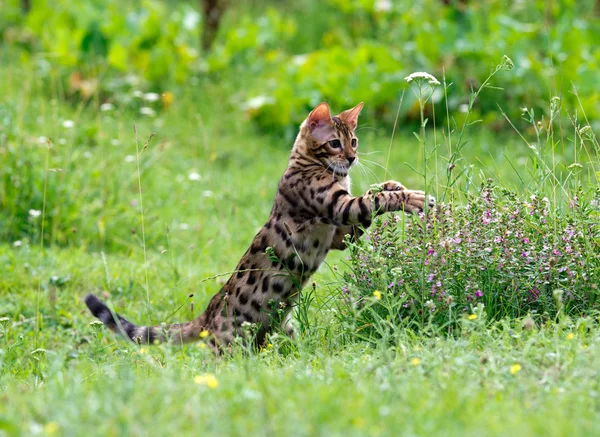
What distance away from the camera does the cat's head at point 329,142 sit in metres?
5.10

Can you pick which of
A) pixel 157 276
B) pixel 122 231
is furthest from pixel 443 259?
pixel 122 231

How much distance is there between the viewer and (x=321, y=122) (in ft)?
16.8

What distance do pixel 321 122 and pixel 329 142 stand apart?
0.13 m

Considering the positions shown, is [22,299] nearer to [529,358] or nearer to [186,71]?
[529,358]

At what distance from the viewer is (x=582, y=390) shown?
10.1ft

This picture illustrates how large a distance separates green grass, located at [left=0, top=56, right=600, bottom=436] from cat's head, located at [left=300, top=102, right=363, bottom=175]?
0.53 m

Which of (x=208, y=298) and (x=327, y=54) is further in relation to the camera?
(x=327, y=54)

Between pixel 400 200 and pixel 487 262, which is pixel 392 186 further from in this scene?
pixel 487 262

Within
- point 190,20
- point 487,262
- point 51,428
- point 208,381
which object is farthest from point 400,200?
point 190,20

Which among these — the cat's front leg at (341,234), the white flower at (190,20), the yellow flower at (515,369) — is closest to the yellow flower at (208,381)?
the yellow flower at (515,369)

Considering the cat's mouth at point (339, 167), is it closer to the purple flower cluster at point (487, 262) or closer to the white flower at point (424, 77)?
the purple flower cluster at point (487, 262)

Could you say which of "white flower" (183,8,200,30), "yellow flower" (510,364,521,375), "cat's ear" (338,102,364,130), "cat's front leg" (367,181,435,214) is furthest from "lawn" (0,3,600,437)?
"white flower" (183,8,200,30)

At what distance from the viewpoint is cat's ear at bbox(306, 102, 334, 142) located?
16.8 feet

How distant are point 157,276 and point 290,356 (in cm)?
239
